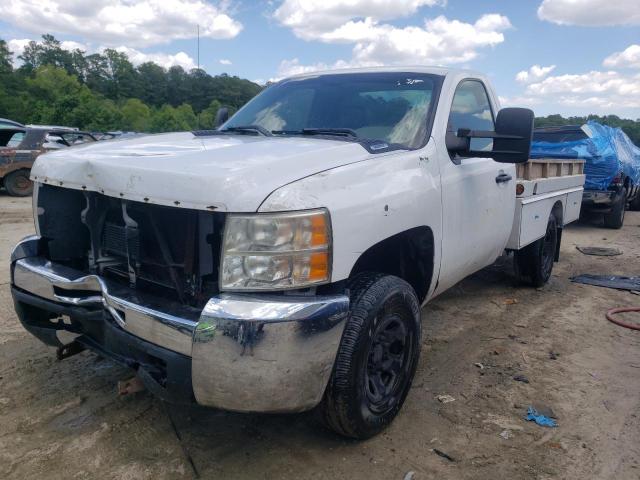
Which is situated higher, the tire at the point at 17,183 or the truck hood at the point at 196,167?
the truck hood at the point at 196,167

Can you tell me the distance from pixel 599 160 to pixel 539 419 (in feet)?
28.6

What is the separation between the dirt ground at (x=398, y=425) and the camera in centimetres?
257

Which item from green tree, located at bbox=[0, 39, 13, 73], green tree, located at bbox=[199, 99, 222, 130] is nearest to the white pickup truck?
green tree, located at bbox=[199, 99, 222, 130]

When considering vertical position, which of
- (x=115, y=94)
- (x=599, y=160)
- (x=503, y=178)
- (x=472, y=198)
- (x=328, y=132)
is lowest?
(x=472, y=198)

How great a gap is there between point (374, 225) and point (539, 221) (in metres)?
3.04

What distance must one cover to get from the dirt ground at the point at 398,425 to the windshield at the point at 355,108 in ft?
5.22

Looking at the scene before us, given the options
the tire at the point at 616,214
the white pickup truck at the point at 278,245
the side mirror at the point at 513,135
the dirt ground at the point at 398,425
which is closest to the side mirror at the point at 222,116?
the white pickup truck at the point at 278,245

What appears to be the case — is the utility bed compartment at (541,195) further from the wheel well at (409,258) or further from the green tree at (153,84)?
the green tree at (153,84)

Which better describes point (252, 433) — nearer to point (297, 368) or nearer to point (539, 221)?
point (297, 368)

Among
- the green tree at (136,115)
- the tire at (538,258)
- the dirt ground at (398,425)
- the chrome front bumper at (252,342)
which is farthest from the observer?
the green tree at (136,115)

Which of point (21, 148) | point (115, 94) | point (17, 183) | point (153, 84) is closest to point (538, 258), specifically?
point (21, 148)

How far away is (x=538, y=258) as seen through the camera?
5469mm

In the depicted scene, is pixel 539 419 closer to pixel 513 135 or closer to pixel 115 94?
pixel 513 135

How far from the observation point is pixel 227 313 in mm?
2115
